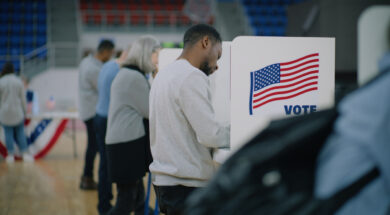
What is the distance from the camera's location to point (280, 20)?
1495 cm

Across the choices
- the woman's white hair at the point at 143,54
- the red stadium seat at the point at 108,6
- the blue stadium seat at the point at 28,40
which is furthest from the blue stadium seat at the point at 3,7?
the woman's white hair at the point at 143,54

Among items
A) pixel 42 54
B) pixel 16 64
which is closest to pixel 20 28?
pixel 42 54

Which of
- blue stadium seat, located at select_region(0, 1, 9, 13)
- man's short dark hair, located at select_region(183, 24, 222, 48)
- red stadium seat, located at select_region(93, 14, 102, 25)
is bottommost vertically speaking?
man's short dark hair, located at select_region(183, 24, 222, 48)

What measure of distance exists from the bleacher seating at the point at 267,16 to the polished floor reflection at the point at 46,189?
8250 millimetres

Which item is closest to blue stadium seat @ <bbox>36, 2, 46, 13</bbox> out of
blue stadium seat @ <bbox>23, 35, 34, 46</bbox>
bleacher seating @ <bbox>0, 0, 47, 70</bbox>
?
bleacher seating @ <bbox>0, 0, 47, 70</bbox>

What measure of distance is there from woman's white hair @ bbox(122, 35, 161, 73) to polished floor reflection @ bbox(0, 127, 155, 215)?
179 centimetres

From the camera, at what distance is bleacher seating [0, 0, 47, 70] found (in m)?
13.0

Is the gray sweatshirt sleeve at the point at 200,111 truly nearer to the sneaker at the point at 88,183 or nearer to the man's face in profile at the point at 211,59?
the man's face in profile at the point at 211,59

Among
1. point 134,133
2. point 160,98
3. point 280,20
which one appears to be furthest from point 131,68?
point 280,20

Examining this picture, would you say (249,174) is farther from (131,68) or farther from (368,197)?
(131,68)

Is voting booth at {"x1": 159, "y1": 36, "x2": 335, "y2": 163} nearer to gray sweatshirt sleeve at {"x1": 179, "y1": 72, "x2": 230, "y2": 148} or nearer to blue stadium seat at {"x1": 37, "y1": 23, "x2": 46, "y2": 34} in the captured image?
gray sweatshirt sleeve at {"x1": 179, "y1": 72, "x2": 230, "y2": 148}

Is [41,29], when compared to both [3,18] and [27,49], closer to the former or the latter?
[27,49]

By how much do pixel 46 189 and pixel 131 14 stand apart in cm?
Result: 1009

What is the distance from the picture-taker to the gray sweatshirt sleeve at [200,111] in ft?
6.11
